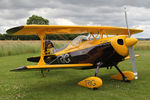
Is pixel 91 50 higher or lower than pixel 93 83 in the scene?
higher

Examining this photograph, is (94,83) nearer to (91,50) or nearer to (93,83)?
(93,83)

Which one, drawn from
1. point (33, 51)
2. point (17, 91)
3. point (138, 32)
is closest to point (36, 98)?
point (17, 91)

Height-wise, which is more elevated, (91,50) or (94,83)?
(91,50)

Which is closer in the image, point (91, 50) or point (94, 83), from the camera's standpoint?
point (94, 83)

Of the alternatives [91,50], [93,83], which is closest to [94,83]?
[93,83]

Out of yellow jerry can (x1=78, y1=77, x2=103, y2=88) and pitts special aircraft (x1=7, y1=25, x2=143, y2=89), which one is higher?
pitts special aircraft (x1=7, y1=25, x2=143, y2=89)

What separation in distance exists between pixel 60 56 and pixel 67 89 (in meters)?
1.77

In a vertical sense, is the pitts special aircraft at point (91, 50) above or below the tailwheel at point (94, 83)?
above

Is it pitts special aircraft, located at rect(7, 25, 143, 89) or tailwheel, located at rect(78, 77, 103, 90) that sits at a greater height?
pitts special aircraft, located at rect(7, 25, 143, 89)

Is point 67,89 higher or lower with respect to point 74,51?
lower

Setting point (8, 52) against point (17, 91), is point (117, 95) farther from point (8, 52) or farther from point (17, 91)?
point (8, 52)

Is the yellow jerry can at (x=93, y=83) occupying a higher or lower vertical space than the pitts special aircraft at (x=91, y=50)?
lower

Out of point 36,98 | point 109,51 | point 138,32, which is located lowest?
point 36,98

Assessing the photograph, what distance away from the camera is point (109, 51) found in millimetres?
5371
